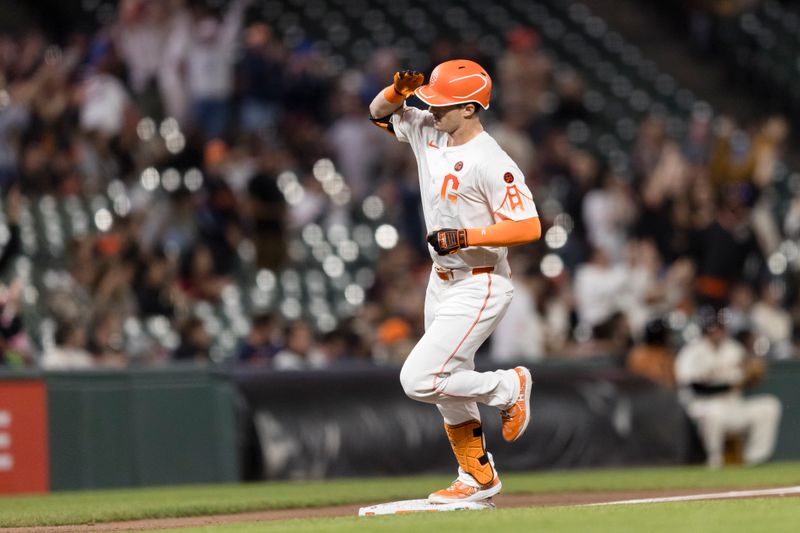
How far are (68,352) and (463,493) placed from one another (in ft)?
17.6

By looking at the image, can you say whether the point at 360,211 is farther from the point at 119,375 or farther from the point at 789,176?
the point at 789,176

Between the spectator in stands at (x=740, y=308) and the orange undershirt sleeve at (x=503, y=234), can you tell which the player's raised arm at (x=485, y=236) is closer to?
the orange undershirt sleeve at (x=503, y=234)

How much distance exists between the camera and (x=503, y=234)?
6.77 meters

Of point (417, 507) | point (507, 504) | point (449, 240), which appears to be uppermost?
point (449, 240)

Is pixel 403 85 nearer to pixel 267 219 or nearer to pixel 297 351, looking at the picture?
pixel 297 351

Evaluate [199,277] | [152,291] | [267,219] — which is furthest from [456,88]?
[267,219]

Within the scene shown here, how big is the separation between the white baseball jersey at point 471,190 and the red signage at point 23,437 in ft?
16.4

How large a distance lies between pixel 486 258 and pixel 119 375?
16.8 ft

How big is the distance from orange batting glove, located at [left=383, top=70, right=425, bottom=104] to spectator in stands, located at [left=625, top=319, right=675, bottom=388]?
19.5 feet

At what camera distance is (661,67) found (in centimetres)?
2105

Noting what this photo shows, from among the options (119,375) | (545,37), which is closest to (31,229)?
(119,375)

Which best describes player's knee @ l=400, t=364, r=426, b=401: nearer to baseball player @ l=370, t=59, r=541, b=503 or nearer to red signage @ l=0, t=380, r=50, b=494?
baseball player @ l=370, t=59, r=541, b=503

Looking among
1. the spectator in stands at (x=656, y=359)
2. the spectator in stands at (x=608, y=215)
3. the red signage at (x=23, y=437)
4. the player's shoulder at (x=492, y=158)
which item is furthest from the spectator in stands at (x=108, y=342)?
the player's shoulder at (x=492, y=158)

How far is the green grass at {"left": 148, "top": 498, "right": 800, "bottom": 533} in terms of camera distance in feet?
19.1
